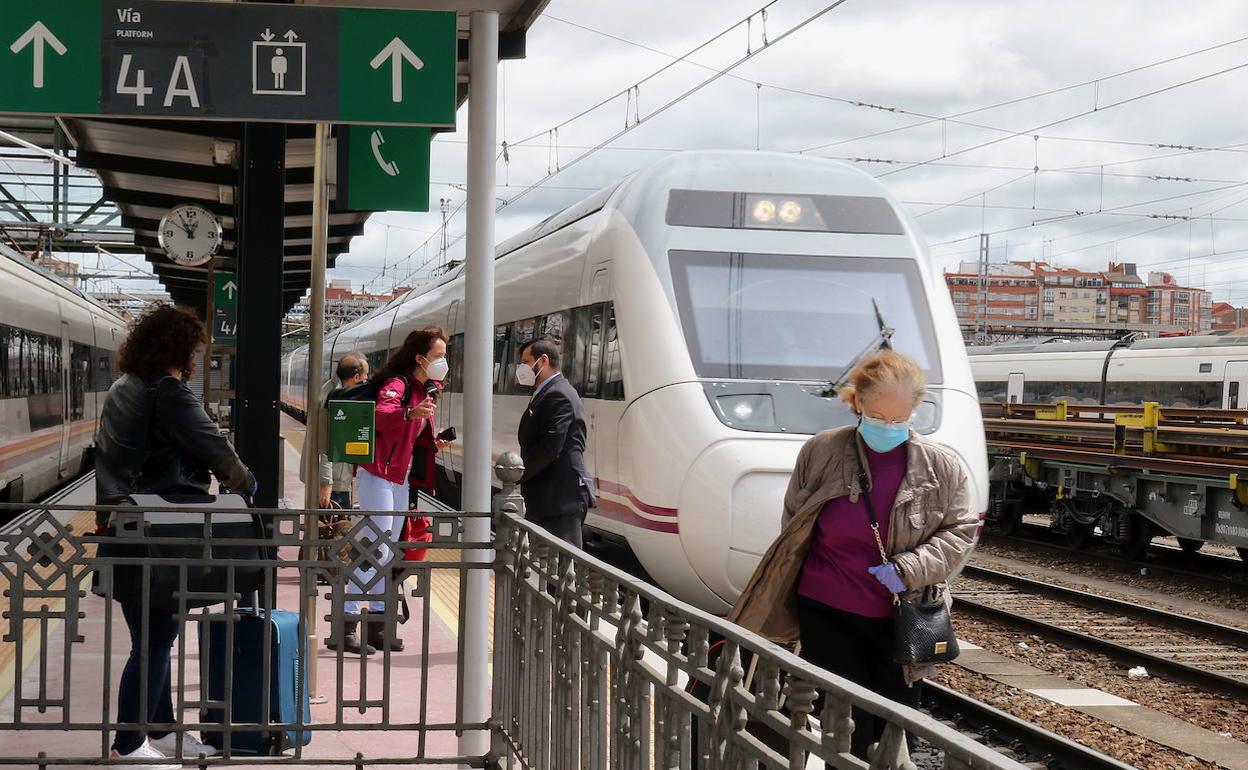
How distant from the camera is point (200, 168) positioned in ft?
36.8

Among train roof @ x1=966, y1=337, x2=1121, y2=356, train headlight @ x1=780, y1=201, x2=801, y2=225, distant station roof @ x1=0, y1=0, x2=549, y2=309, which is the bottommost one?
train roof @ x1=966, y1=337, x2=1121, y2=356

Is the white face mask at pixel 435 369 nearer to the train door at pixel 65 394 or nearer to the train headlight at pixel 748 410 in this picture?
the train headlight at pixel 748 410

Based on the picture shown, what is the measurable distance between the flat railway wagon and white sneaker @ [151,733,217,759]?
10.5 meters

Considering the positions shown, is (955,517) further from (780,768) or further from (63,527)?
(63,527)

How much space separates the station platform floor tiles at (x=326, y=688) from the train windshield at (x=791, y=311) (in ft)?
7.69

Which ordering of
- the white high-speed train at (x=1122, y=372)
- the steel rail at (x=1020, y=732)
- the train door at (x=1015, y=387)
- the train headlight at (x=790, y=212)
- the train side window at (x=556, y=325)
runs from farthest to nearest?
the train door at (x=1015, y=387) < the white high-speed train at (x=1122, y=372) < the train side window at (x=556, y=325) < the train headlight at (x=790, y=212) < the steel rail at (x=1020, y=732)

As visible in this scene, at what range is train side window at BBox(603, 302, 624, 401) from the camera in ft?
28.5

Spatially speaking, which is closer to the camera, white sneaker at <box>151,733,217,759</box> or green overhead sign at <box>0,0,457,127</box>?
white sneaker at <box>151,733,217,759</box>

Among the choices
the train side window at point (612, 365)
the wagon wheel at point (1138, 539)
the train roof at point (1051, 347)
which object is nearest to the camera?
the train side window at point (612, 365)

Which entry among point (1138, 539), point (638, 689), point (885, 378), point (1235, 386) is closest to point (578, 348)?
point (885, 378)

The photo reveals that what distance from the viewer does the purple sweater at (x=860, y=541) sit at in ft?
13.2

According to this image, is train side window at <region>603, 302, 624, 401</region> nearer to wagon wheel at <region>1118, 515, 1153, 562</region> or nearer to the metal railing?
the metal railing

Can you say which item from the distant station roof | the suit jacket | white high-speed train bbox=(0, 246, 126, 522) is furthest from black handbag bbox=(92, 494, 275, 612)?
white high-speed train bbox=(0, 246, 126, 522)

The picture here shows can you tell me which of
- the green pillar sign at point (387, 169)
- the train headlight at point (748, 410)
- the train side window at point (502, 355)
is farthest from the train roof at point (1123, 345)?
the green pillar sign at point (387, 169)
